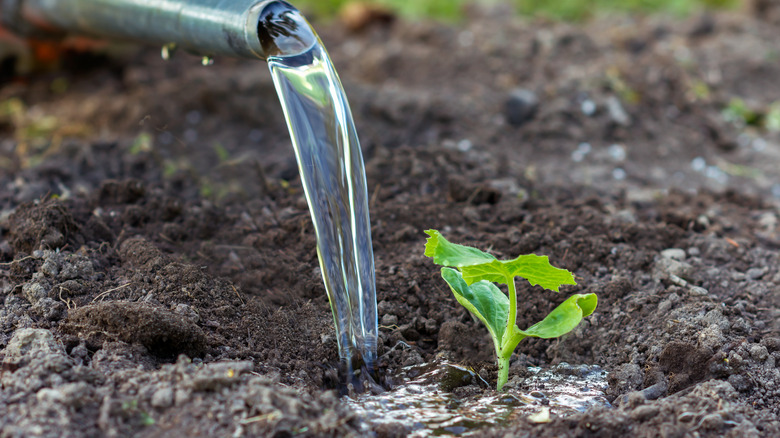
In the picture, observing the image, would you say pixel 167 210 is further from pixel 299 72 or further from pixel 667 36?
pixel 667 36

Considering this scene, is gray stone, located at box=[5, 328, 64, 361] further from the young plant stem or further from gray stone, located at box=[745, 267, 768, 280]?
gray stone, located at box=[745, 267, 768, 280]

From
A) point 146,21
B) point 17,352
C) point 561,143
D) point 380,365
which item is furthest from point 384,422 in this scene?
point 561,143

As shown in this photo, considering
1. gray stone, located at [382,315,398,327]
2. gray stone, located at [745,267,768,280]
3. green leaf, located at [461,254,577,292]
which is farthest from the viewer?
gray stone, located at [745,267,768,280]

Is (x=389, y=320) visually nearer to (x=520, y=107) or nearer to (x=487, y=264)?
Answer: (x=487, y=264)

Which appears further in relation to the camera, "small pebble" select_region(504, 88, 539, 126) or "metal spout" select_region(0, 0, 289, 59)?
"small pebble" select_region(504, 88, 539, 126)

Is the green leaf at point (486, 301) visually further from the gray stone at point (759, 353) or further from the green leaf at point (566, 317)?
the gray stone at point (759, 353)

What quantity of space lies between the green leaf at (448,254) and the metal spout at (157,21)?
817mm

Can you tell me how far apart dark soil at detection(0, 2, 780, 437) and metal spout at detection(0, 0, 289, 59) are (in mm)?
532

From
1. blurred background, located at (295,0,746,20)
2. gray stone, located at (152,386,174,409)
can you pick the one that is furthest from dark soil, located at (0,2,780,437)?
blurred background, located at (295,0,746,20)

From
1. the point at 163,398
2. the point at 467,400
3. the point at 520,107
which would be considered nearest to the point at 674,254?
the point at 467,400

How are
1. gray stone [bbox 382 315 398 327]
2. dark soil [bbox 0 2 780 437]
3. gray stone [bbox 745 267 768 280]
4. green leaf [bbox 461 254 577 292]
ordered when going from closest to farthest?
1. dark soil [bbox 0 2 780 437]
2. green leaf [bbox 461 254 577 292]
3. gray stone [bbox 382 315 398 327]
4. gray stone [bbox 745 267 768 280]

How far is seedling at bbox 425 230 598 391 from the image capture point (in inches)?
67.7

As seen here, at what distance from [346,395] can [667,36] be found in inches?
176

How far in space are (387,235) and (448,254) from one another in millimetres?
795
